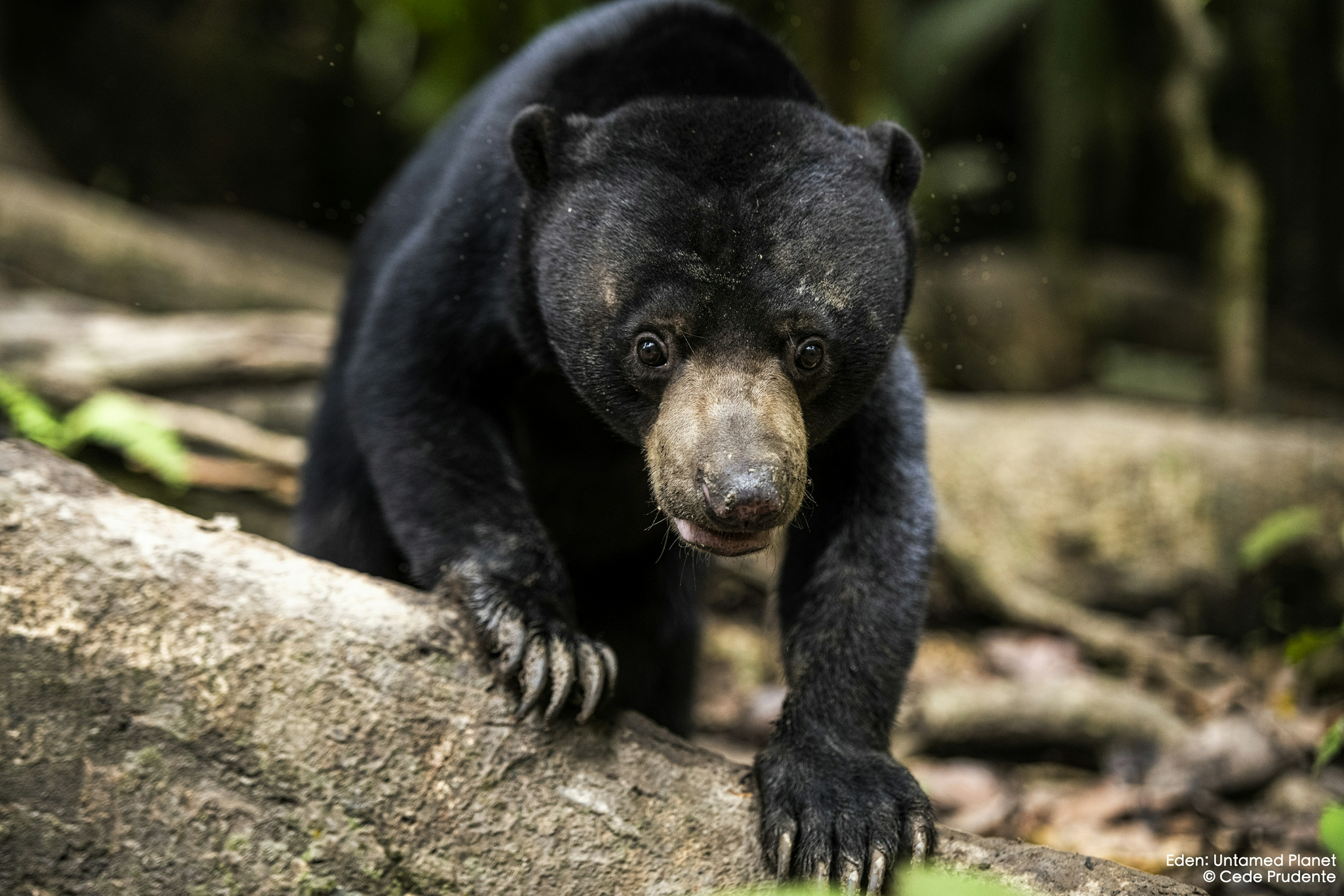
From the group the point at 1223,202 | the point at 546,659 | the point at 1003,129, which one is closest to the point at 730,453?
the point at 546,659

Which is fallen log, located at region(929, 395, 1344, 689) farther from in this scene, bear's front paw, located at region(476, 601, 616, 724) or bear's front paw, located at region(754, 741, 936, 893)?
bear's front paw, located at region(476, 601, 616, 724)

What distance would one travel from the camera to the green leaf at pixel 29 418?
484 cm

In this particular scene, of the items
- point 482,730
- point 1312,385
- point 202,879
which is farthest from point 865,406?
point 1312,385

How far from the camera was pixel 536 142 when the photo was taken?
3041mm

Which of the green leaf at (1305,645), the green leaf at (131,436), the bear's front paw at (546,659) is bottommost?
the bear's front paw at (546,659)

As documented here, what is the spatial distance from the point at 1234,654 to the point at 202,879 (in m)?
→ 5.16

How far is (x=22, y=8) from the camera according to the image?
30.6 ft

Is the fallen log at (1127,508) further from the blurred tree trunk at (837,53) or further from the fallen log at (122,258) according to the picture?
the fallen log at (122,258)

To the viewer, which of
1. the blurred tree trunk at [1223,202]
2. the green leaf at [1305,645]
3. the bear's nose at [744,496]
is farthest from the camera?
the blurred tree trunk at [1223,202]

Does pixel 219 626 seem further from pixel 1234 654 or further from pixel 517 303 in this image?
pixel 1234 654

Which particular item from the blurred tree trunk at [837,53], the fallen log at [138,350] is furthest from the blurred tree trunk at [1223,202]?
the fallen log at [138,350]

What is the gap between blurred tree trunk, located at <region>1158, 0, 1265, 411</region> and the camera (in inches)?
302

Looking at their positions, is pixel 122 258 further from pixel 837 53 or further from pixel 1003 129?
pixel 1003 129

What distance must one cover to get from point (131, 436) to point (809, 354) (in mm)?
3703
